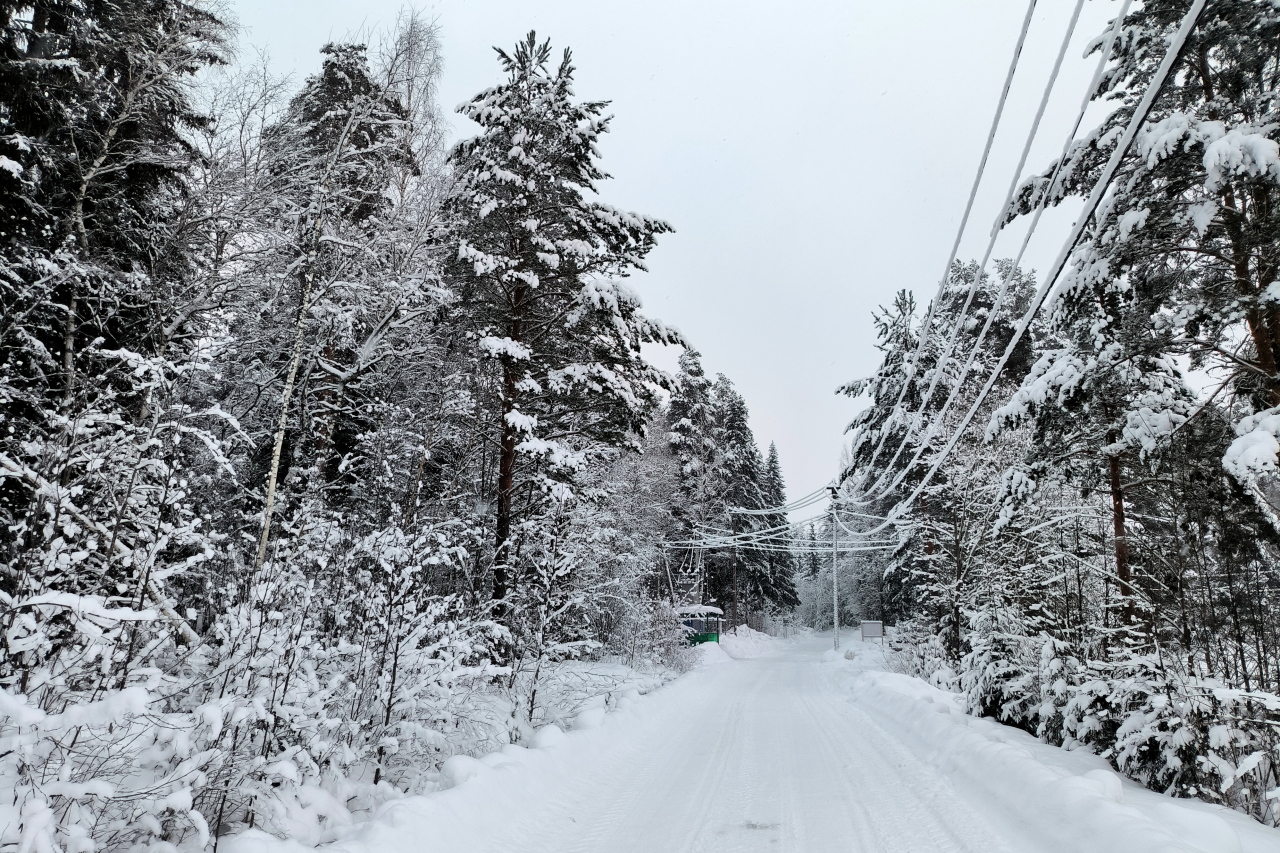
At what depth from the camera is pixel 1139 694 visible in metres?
5.84

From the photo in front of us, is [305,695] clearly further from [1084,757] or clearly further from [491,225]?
[491,225]

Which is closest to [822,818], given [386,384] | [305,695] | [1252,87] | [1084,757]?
[1084,757]

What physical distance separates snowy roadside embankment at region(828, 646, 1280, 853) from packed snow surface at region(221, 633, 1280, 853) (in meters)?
0.01

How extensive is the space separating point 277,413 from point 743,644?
27413mm

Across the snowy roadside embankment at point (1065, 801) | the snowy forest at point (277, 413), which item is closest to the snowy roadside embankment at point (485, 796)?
the snowy forest at point (277, 413)

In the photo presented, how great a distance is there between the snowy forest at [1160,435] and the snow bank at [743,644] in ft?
67.2

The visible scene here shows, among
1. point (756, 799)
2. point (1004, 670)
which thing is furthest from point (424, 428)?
point (1004, 670)

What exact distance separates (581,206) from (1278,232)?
9.74 metres

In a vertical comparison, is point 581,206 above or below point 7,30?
above

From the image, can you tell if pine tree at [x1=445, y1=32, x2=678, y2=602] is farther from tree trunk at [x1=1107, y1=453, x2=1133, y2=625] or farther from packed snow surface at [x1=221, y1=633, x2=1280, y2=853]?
tree trunk at [x1=1107, y1=453, x2=1133, y2=625]

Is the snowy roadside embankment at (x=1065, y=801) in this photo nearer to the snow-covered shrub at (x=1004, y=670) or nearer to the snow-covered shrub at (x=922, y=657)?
the snow-covered shrub at (x=1004, y=670)

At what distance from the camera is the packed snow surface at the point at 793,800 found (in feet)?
12.7

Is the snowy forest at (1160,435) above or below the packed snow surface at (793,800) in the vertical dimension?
above

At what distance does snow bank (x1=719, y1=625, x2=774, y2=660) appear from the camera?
97.8ft
